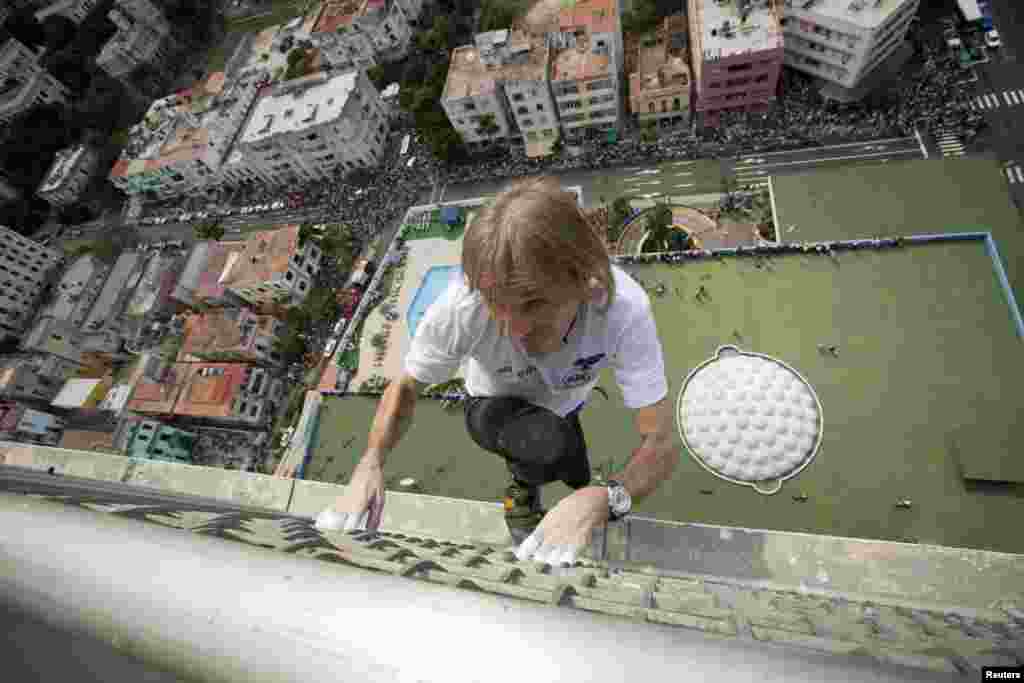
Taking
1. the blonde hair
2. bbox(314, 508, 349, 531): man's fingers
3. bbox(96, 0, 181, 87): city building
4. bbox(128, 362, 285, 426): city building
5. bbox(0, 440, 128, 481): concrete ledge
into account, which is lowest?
bbox(314, 508, 349, 531): man's fingers

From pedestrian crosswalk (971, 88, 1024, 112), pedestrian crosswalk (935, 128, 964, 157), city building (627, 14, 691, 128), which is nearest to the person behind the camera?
pedestrian crosswalk (935, 128, 964, 157)

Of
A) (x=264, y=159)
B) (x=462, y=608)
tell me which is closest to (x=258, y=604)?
(x=462, y=608)

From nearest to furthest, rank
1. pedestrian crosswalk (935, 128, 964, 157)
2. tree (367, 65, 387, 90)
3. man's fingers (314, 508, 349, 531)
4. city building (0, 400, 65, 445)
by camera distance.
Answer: man's fingers (314, 508, 349, 531), pedestrian crosswalk (935, 128, 964, 157), city building (0, 400, 65, 445), tree (367, 65, 387, 90)

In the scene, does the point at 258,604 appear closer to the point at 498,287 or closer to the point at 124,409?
the point at 498,287

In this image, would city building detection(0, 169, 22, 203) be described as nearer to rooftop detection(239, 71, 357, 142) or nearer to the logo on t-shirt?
rooftop detection(239, 71, 357, 142)

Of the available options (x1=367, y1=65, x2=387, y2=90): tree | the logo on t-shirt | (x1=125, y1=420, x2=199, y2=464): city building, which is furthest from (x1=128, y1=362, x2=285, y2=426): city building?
the logo on t-shirt

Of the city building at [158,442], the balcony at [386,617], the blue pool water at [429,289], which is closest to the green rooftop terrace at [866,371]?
the blue pool water at [429,289]

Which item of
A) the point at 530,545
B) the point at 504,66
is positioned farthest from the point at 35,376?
the point at 530,545

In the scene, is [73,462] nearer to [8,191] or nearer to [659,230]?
[659,230]
